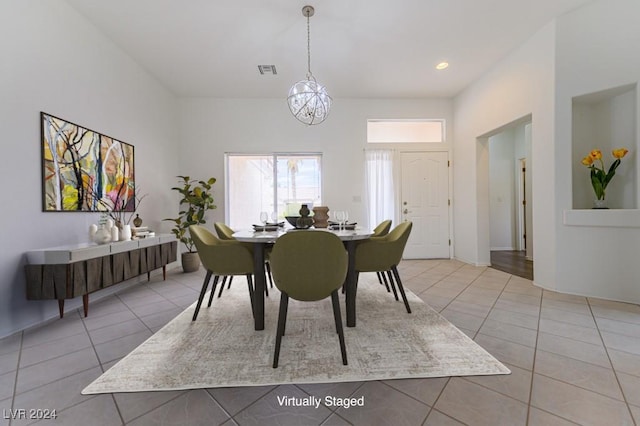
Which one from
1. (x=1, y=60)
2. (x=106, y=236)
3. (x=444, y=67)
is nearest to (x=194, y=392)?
(x=106, y=236)

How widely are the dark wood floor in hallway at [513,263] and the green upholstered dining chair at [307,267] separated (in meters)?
3.24

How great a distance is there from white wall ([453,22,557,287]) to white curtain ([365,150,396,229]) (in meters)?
1.21

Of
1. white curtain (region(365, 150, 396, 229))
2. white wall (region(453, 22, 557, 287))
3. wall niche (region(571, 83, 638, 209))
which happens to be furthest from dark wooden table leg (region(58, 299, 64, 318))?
wall niche (region(571, 83, 638, 209))

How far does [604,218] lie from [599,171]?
0.51 meters

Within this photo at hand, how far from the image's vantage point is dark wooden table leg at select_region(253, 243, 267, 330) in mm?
1913

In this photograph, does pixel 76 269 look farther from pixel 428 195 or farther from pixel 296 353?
pixel 428 195

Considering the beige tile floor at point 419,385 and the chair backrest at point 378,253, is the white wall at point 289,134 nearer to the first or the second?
the chair backrest at point 378,253

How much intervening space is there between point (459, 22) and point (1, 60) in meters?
4.22

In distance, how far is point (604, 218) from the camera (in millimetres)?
2543

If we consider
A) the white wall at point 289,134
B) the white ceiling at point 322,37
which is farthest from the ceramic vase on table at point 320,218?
the white ceiling at point 322,37

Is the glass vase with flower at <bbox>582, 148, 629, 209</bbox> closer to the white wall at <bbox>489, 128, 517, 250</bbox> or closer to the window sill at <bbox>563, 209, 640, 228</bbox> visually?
the window sill at <bbox>563, 209, 640, 228</bbox>

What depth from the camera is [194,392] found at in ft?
4.27

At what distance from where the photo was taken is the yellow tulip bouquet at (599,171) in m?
2.60

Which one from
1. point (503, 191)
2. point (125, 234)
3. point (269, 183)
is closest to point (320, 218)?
point (125, 234)
